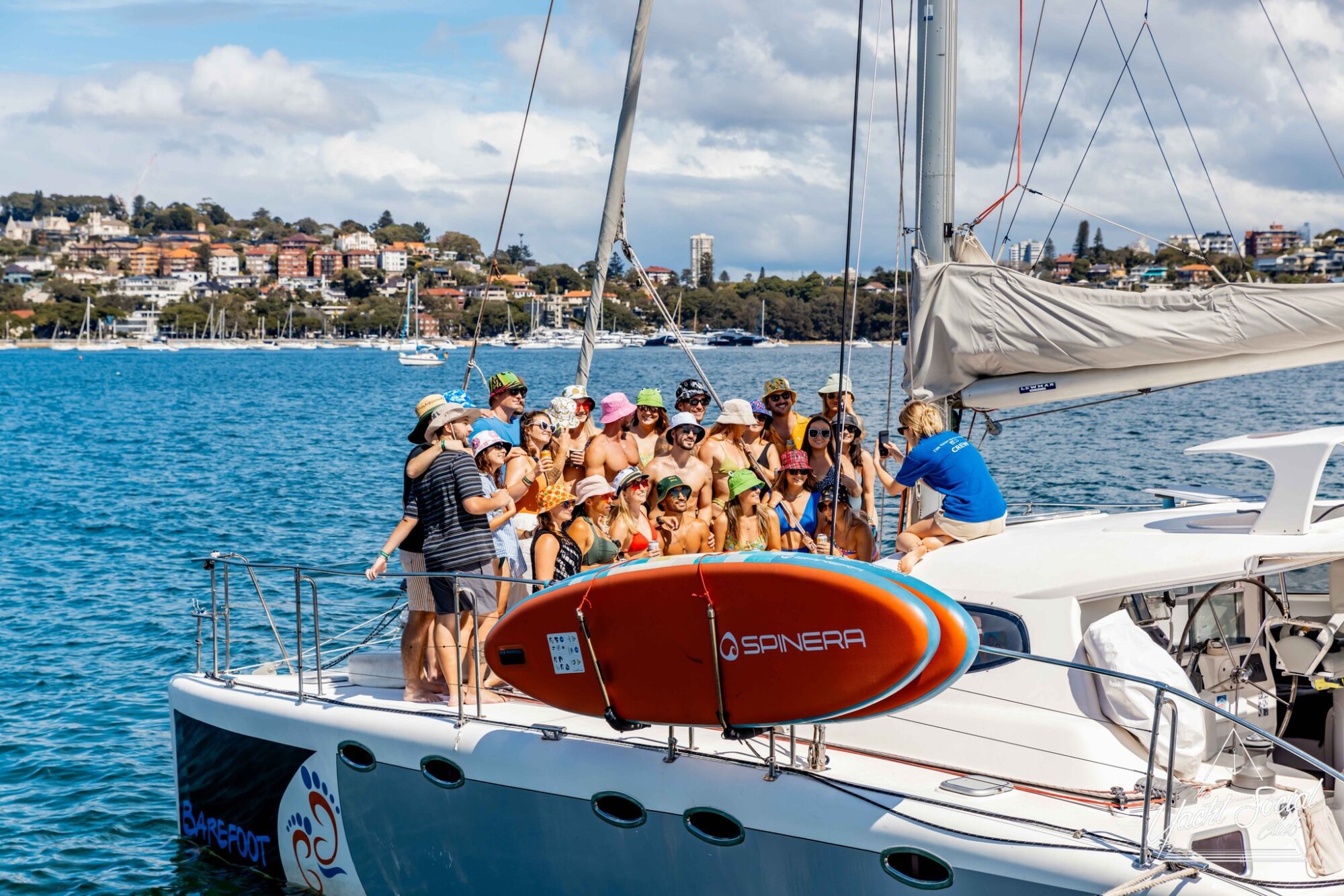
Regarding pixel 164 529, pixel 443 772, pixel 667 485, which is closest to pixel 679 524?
pixel 667 485

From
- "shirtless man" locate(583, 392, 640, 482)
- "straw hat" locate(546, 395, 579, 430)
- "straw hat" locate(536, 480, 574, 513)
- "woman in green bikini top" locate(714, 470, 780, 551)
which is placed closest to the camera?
"woman in green bikini top" locate(714, 470, 780, 551)

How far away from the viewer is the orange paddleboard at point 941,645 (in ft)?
15.6

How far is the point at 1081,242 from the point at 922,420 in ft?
18.7

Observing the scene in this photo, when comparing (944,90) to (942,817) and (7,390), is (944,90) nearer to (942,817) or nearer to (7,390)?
(942,817)

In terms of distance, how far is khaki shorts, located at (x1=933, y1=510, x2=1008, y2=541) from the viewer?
20.3ft

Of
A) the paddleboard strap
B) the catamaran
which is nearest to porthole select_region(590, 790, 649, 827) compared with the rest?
the catamaran

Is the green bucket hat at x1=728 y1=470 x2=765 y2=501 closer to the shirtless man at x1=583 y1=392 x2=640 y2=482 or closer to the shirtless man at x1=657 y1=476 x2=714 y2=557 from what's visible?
the shirtless man at x1=657 y1=476 x2=714 y2=557

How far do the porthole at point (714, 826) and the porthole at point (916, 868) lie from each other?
622 mm

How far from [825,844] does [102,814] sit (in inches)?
237

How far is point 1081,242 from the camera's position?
36.7 feet

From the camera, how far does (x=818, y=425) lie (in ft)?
25.4

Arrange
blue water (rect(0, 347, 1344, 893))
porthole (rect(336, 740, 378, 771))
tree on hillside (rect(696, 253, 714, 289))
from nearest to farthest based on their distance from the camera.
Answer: porthole (rect(336, 740, 378, 771)) < blue water (rect(0, 347, 1344, 893)) < tree on hillside (rect(696, 253, 714, 289))

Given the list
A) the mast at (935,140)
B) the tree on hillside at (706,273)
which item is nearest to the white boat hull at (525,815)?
the mast at (935,140)

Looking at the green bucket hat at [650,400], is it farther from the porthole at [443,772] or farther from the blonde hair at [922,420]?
the porthole at [443,772]
